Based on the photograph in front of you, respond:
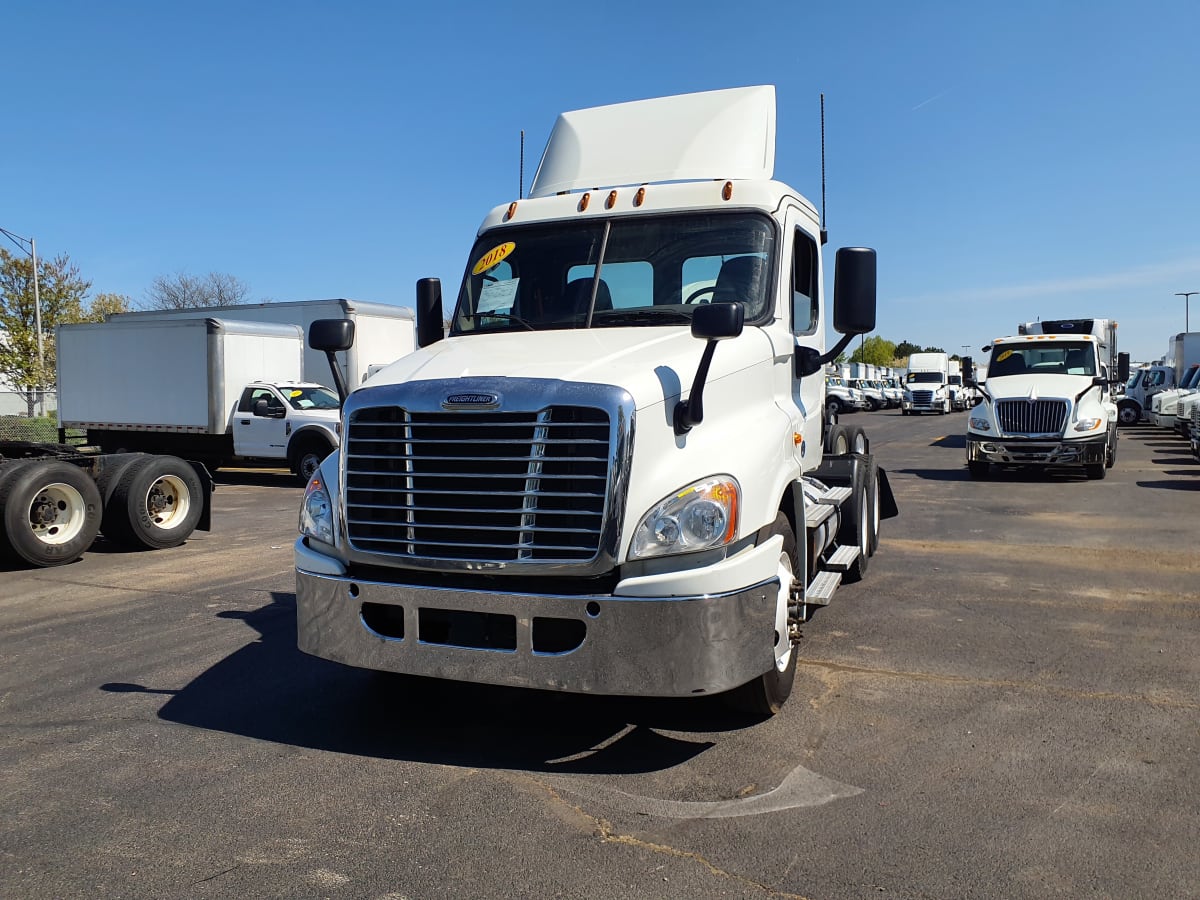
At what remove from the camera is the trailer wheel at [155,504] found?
10039 mm

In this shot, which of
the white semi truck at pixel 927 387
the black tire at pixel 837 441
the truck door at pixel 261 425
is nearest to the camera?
the black tire at pixel 837 441

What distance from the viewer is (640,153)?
6.58m

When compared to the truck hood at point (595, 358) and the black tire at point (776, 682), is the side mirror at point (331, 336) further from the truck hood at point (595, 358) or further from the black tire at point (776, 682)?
the black tire at point (776, 682)

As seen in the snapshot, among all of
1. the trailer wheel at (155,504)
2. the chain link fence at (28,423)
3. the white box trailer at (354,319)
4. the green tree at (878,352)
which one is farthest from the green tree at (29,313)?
the green tree at (878,352)

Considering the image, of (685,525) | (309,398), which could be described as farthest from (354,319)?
(685,525)

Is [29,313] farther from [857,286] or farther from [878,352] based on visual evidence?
[878,352]

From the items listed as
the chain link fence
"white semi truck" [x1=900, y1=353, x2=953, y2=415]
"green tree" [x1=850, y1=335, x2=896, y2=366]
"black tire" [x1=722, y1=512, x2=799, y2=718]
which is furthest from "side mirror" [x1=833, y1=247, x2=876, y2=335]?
"green tree" [x1=850, y1=335, x2=896, y2=366]

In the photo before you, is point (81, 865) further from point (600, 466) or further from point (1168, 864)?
point (1168, 864)

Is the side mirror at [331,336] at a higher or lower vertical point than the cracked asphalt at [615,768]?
higher

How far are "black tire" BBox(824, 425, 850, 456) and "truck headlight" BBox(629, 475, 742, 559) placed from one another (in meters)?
4.68

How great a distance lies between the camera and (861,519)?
805cm

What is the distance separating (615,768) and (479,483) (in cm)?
137

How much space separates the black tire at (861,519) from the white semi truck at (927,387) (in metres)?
41.8

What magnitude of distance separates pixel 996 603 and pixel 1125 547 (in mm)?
3314
